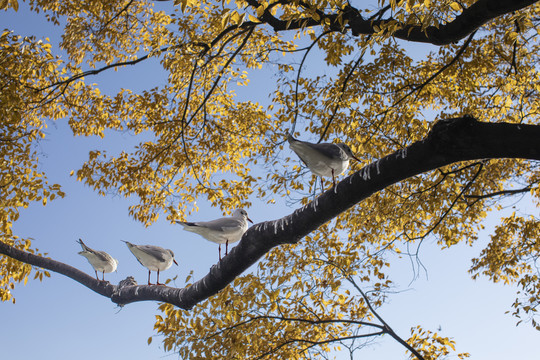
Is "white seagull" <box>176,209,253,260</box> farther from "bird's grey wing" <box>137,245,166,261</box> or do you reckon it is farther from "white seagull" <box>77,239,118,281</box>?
"white seagull" <box>77,239,118,281</box>

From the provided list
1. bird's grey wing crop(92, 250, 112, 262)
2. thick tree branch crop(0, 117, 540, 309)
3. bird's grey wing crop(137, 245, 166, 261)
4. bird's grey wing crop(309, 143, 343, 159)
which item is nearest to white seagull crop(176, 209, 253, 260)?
thick tree branch crop(0, 117, 540, 309)

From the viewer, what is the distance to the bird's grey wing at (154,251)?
7590 mm

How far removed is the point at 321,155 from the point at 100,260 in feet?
19.9

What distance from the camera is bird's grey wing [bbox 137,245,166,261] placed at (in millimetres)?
7590

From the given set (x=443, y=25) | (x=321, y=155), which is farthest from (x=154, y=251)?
(x=443, y=25)

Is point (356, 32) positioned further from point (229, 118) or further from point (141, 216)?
point (141, 216)

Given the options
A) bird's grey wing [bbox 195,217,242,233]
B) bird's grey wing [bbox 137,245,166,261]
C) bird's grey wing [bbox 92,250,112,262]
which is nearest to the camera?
bird's grey wing [bbox 195,217,242,233]

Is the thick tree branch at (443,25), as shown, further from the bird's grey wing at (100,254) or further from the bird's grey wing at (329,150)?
the bird's grey wing at (100,254)

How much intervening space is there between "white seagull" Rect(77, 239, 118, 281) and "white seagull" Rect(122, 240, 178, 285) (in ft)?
4.48

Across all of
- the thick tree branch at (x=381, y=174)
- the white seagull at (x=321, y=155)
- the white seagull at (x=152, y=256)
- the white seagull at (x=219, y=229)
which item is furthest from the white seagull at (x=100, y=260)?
the white seagull at (x=321, y=155)

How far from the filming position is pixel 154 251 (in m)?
7.63

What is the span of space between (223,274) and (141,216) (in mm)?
4045

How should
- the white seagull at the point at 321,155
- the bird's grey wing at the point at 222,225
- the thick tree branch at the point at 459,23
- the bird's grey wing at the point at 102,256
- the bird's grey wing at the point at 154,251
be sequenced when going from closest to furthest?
the thick tree branch at the point at 459,23, the white seagull at the point at 321,155, the bird's grey wing at the point at 222,225, the bird's grey wing at the point at 154,251, the bird's grey wing at the point at 102,256

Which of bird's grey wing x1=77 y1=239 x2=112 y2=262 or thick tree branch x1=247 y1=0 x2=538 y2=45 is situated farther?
bird's grey wing x1=77 y1=239 x2=112 y2=262
